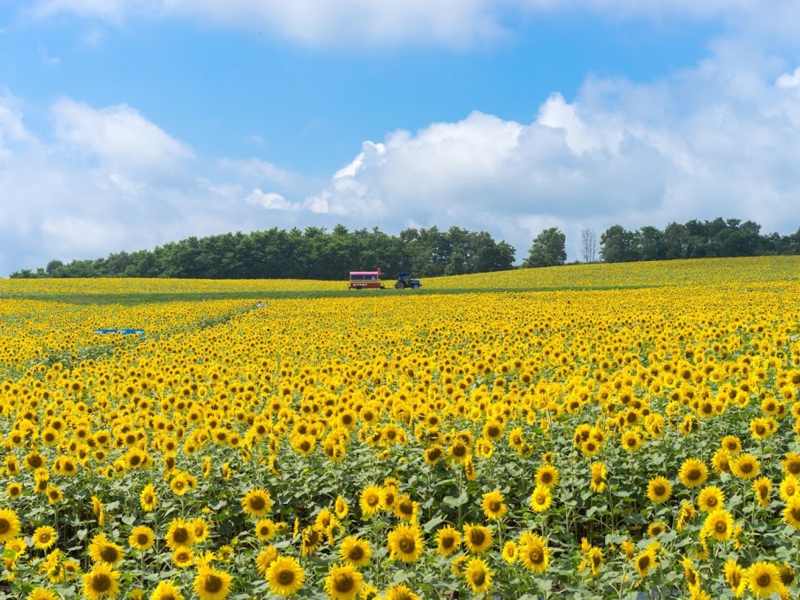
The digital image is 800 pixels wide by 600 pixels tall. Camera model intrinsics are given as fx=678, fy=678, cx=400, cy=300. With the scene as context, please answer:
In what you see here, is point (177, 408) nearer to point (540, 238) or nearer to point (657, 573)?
point (657, 573)

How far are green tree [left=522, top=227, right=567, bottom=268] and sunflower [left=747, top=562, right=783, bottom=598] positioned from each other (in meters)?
125

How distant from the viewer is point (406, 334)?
54.4ft

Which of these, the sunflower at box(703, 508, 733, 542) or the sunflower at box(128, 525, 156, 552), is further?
the sunflower at box(128, 525, 156, 552)

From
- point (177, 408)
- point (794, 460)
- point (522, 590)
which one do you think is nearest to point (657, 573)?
point (522, 590)

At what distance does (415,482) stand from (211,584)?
266cm

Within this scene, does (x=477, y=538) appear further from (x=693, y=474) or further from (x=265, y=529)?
(x=693, y=474)

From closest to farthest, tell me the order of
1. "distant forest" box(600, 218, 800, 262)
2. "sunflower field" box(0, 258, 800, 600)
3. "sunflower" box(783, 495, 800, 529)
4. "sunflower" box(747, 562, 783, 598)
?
1. "sunflower" box(747, 562, 783, 598)
2. "sunflower" box(783, 495, 800, 529)
3. "sunflower field" box(0, 258, 800, 600)
4. "distant forest" box(600, 218, 800, 262)

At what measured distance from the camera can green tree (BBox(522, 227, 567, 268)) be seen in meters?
127

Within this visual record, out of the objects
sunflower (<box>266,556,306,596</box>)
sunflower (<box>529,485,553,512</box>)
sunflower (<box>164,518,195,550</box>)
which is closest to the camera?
sunflower (<box>266,556,306,596</box>)

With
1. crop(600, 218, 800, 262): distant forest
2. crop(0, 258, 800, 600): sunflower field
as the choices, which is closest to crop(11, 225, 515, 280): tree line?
crop(600, 218, 800, 262): distant forest

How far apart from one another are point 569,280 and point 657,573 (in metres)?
67.5

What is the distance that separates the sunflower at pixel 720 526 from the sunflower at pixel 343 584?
216 cm

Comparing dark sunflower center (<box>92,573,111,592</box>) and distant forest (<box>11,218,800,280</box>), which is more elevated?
distant forest (<box>11,218,800,280</box>)

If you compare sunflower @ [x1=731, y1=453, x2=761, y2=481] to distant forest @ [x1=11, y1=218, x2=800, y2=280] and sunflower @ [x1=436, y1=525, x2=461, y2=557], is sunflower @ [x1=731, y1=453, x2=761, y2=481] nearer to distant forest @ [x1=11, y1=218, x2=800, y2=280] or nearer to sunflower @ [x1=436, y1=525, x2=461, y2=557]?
sunflower @ [x1=436, y1=525, x2=461, y2=557]
